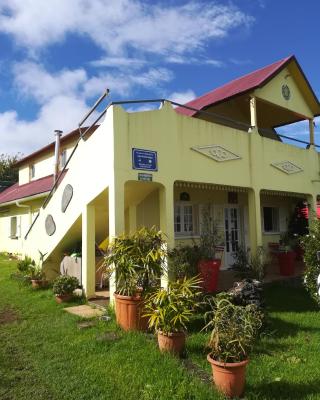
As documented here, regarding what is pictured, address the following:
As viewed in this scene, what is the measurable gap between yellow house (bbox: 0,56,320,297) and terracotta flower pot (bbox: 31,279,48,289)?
0.73m

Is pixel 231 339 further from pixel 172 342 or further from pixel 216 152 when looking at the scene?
pixel 216 152

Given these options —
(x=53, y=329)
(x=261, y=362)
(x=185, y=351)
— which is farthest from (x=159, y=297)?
(x=53, y=329)

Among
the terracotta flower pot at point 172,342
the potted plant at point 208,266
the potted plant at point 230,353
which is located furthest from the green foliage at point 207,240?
the potted plant at point 230,353

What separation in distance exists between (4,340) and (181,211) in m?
6.54

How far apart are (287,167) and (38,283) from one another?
7.86 metres

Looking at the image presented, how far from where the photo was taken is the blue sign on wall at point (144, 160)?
7.41m

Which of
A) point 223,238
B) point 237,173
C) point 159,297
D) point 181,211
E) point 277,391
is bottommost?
point 277,391

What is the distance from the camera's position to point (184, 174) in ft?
26.8

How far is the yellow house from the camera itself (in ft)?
24.7

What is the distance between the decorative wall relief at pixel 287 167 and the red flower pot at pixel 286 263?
2.45 meters

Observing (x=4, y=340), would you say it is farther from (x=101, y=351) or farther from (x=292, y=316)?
(x=292, y=316)

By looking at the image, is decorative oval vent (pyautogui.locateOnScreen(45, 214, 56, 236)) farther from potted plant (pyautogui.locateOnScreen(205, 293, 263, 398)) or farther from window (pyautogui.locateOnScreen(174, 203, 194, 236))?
potted plant (pyautogui.locateOnScreen(205, 293, 263, 398))

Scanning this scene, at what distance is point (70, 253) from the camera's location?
408 inches

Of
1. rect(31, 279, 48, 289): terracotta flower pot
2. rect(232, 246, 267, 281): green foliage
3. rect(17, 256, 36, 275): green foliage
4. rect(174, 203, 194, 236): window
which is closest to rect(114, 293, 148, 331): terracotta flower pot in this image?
rect(232, 246, 267, 281): green foliage
